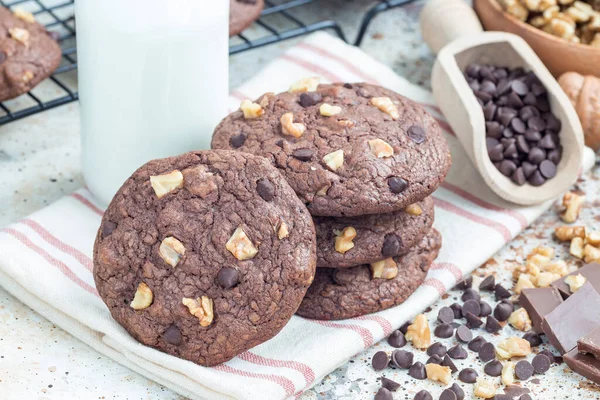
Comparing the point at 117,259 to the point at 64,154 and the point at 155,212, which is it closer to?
the point at 155,212

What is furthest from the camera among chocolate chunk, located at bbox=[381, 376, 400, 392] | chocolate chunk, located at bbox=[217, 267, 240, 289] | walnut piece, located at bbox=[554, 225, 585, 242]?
walnut piece, located at bbox=[554, 225, 585, 242]

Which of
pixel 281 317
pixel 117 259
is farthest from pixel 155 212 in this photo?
pixel 281 317

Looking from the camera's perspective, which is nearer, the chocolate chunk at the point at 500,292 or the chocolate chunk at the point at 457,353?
the chocolate chunk at the point at 457,353

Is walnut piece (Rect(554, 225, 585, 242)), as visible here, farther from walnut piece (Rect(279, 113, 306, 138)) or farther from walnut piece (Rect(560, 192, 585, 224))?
walnut piece (Rect(279, 113, 306, 138))

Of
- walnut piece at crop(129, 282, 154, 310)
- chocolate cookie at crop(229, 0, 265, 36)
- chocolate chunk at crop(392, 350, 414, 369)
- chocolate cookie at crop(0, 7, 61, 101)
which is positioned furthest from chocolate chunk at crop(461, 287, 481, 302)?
chocolate cookie at crop(0, 7, 61, 101)

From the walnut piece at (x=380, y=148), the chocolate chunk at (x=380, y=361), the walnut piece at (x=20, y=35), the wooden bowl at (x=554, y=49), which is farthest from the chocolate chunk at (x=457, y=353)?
the walnut piece at (x=20, y=35)

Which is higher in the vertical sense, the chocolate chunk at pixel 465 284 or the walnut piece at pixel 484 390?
the walnut piece at pixel 484 390

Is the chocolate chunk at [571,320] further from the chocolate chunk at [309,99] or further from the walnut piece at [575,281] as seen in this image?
the chocolate chunk at [309,99]

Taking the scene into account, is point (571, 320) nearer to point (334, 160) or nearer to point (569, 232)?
point (569, 232)
